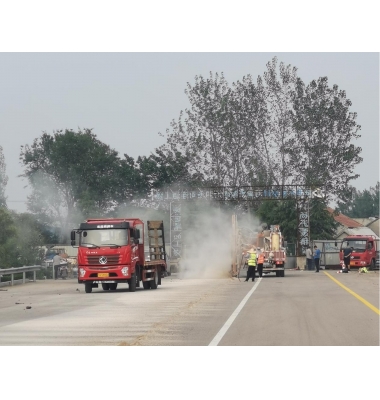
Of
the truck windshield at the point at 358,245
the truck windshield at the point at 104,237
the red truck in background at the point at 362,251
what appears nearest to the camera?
the truck windshield at the point at 104,237

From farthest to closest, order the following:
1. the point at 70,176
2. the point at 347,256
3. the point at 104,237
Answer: the point at 70,176 → the point at 347,256 → the point at 104,237

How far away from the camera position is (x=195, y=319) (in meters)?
20.8

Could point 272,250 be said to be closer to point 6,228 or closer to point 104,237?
point 104,237

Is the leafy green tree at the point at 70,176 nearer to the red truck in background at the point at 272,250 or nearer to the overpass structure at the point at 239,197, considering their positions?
the overpass structure at the point at 239,197

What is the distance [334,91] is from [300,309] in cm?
6199

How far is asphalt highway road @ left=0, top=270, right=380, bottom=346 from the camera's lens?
16.1 m

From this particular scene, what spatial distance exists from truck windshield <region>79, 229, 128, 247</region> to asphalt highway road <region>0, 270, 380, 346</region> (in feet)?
7.90

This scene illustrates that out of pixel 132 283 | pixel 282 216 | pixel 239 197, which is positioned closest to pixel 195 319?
pixel 132 283

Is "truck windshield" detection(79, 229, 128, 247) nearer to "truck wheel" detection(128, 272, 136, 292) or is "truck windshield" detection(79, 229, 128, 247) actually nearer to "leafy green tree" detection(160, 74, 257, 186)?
"truck wheel" detection(128, 272, 136, 292)

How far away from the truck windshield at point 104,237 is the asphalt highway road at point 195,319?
2409 mm

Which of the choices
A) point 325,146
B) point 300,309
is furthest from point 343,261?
point 300,309

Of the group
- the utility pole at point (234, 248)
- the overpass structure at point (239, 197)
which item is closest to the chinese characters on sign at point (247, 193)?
the overpass structure at point (239, 197)

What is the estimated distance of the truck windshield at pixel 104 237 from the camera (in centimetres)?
3503

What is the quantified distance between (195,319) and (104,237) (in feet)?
49.2
